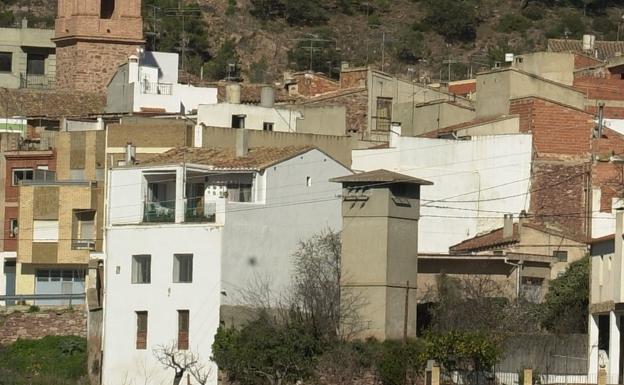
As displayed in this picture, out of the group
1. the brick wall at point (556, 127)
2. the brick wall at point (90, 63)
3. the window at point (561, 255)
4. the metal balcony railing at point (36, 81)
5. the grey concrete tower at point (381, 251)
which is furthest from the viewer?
the metal balcony railing at point (36, 81)

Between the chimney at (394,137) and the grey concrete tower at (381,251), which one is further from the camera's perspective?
the chimney at (394,137)

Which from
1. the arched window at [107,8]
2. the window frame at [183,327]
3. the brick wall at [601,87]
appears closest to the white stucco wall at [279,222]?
the window frame at [183,327]

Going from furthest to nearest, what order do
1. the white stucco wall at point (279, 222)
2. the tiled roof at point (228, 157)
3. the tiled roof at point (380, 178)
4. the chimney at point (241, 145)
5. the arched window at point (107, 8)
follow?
the arched window at point (107, 8) → the chimney at point (241, 145) → the tiled roof at point (228, 157) → the white stucco wall at point (279, 222) → the tiled roof at point (380, 178)

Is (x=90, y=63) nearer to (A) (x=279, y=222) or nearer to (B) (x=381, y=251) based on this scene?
(A) (x=279, y=222)

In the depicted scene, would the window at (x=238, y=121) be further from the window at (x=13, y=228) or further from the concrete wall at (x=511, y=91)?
the concrete wall at (x=511, y=91)

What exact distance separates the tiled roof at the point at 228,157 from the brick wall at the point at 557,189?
1006 cm

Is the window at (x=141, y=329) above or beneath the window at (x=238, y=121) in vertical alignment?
beneath

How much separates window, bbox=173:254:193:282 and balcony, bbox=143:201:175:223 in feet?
4.37

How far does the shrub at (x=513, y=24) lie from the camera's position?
125125 millimetres

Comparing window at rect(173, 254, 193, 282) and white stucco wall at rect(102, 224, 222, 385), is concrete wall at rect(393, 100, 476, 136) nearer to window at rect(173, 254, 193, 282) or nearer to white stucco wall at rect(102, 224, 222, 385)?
white stucco wall at rect(102, 224, 222, 385)

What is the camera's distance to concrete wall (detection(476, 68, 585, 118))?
73.3m

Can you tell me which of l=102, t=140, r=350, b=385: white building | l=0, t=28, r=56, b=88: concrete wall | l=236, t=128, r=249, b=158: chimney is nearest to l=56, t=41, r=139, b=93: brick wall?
l=0, t=28, r=56, b=88: concrete wall

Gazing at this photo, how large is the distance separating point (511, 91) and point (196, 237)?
17674 mm

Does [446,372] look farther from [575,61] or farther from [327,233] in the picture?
[575,61]
